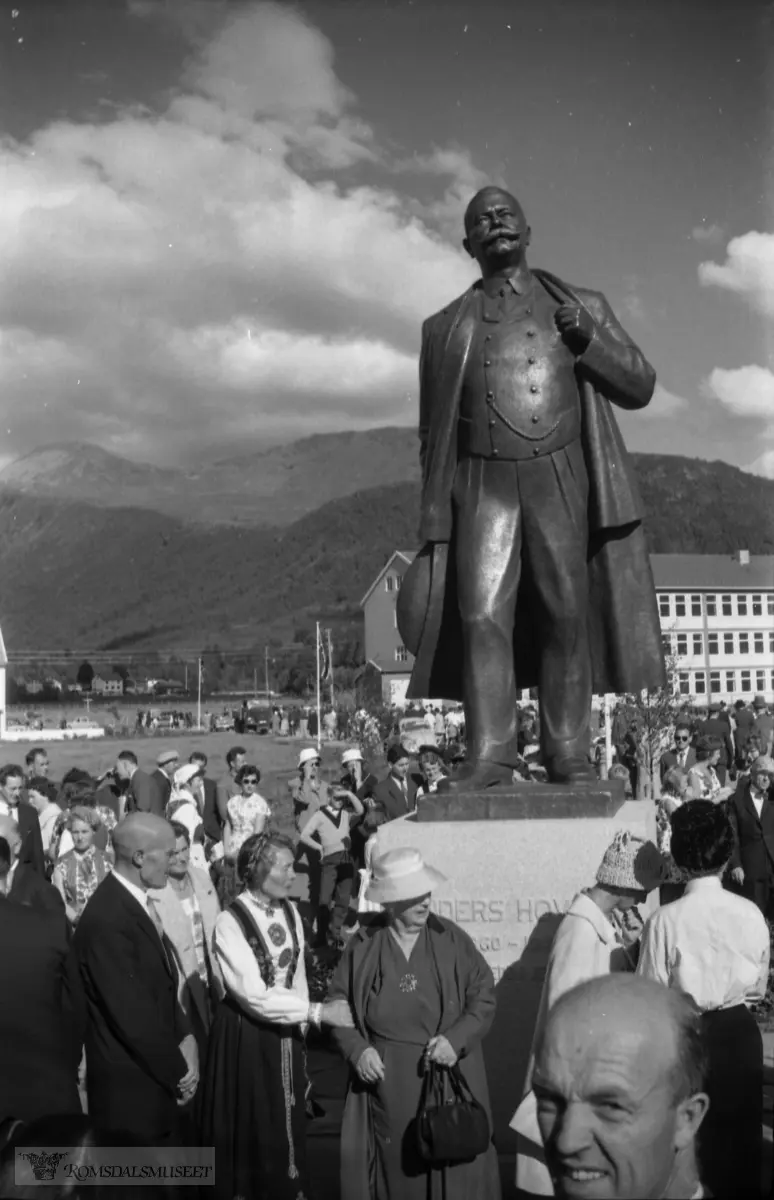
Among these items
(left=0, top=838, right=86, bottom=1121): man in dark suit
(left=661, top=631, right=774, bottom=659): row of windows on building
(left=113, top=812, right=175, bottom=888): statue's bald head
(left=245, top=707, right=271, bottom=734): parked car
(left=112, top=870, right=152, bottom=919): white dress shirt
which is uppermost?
(left=661, top=631, right=774, bottom=659): row of windows on building

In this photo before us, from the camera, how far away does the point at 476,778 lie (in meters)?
5.46

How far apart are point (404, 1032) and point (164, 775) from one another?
8964mm

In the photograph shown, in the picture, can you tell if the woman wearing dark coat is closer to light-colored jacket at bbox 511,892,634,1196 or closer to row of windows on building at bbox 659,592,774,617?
light-colored jacket at bbox 511,892,634,1196

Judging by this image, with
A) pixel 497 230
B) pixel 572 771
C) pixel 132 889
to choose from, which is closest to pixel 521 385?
pixel 497 230

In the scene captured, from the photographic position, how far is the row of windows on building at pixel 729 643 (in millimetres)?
81562

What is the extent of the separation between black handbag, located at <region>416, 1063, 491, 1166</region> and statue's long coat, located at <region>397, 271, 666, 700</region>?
196cm

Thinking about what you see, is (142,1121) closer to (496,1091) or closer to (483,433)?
(496,1091)

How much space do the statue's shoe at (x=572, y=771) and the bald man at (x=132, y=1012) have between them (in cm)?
178

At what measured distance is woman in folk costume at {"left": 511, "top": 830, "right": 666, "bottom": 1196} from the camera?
4.00 m

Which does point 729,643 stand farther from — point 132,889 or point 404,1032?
point 404,1032

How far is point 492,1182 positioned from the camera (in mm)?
4145

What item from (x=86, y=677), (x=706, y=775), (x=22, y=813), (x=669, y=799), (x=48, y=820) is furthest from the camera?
(x=86, y=677)

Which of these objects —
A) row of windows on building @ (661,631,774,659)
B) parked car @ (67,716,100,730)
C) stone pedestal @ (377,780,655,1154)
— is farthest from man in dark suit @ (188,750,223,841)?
row of windows on building @ (661,631,774,659)

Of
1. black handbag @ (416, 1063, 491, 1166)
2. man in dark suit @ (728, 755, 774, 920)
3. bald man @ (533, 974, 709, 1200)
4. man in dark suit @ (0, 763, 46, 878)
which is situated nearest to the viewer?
bald man @ (533, 974, 709, 1200)
